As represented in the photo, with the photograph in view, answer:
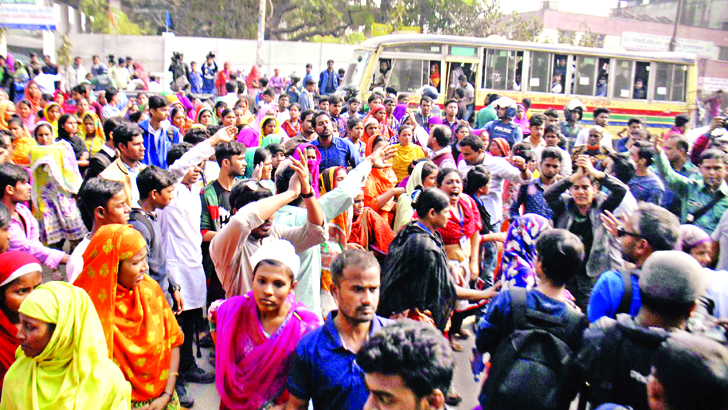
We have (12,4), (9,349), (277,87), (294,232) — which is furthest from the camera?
(12,4)

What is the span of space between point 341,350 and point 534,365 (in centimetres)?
84

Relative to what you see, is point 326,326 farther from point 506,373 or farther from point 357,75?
point 357,75

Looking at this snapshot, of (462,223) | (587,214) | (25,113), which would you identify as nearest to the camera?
(587,214)

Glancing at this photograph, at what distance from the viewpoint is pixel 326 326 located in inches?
90.4

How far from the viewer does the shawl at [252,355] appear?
2430mm

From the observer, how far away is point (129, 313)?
2754mm

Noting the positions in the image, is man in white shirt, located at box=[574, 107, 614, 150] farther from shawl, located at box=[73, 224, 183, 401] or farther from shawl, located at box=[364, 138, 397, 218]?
shawl, located at box=[73, 224, 183, 401]

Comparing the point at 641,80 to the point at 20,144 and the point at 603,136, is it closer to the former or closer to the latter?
the point at 603,136

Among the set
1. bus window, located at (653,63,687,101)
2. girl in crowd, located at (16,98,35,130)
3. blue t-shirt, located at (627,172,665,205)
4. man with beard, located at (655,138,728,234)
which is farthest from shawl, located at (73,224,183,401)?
bus window, located at (653,63,687,101)

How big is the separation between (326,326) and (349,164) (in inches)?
169

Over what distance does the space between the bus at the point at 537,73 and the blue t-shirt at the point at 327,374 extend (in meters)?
11.5

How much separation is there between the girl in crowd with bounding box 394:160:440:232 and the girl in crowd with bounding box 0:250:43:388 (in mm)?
2740

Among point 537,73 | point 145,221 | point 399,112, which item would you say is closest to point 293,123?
point 399,112

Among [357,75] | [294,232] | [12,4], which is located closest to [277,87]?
[357,75]
